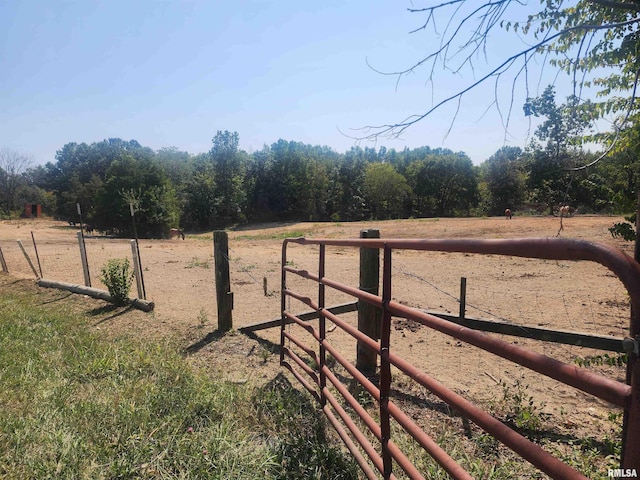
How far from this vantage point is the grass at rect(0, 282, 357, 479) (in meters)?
2.36

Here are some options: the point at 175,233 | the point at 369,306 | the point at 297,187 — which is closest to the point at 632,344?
the point at 369,306

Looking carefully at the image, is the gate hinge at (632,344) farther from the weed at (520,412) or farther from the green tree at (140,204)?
the green tree at (140,204)

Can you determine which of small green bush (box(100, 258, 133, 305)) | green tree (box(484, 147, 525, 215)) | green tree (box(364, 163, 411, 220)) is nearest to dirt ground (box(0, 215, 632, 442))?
small green bush (box(100, 258, 133, 305))

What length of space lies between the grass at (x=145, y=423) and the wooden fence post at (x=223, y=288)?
3.33ft

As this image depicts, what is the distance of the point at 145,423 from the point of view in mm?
2762

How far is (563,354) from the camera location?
15.8 ft

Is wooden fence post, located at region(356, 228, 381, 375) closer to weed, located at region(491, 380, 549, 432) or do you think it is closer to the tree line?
weed, located at region(491, 380, 549, 432)

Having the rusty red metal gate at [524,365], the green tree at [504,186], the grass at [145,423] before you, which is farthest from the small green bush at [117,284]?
the green tree at [504,186]

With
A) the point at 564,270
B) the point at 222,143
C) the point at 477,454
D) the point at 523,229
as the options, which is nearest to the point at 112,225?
the point at 222,143

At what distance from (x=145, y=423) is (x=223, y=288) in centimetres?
263

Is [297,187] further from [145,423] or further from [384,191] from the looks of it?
[145,423]

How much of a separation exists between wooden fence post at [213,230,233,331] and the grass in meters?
1.01

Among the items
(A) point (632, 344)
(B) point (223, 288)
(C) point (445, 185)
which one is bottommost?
(B) point (223, 288)

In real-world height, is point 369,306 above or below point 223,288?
above
